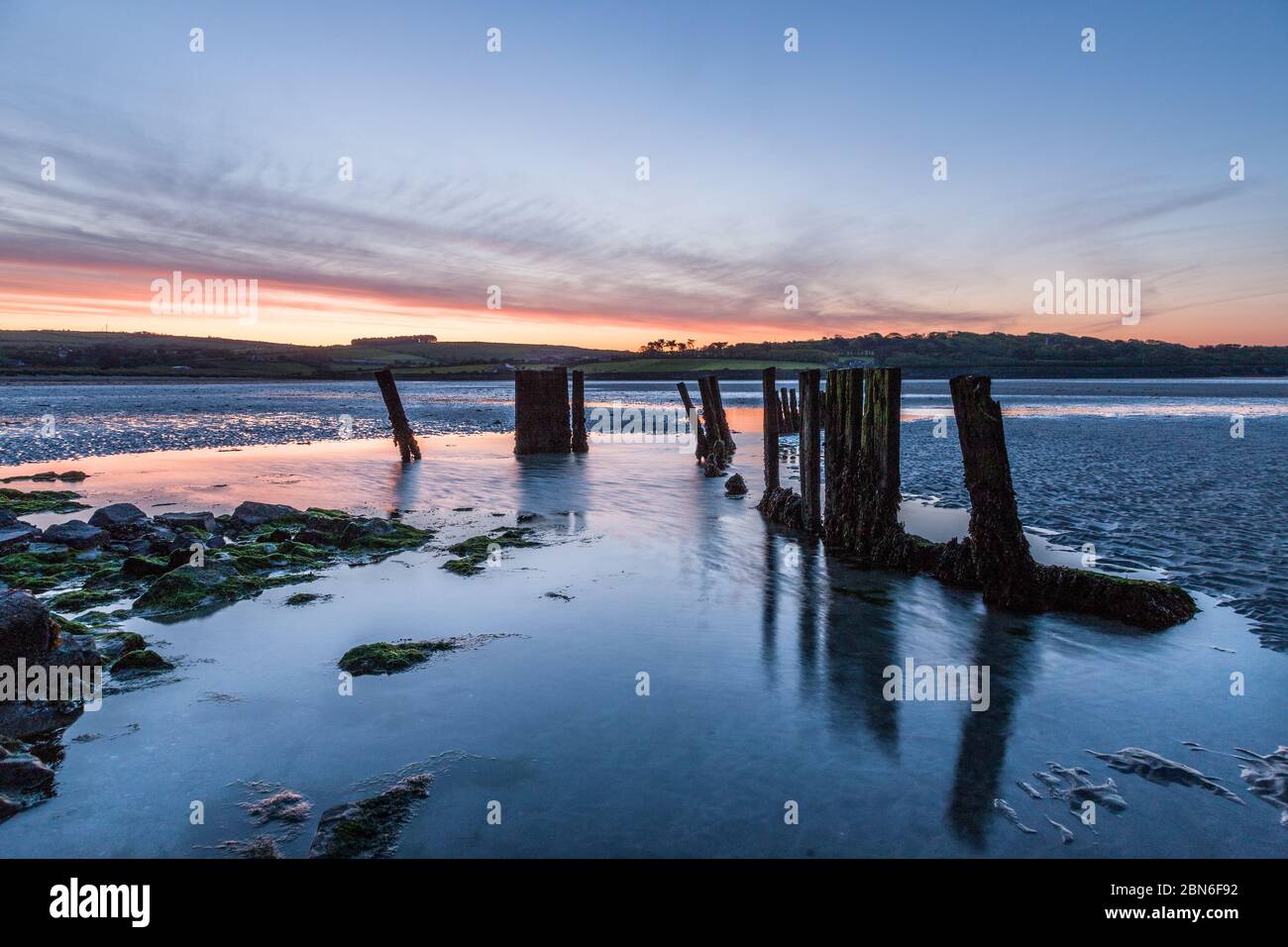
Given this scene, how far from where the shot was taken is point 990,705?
20.0ft

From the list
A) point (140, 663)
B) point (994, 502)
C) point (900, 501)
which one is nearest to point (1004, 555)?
point (994, 502)

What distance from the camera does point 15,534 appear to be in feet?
36.9

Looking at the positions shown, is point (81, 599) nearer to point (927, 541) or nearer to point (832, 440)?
point (832, 440)

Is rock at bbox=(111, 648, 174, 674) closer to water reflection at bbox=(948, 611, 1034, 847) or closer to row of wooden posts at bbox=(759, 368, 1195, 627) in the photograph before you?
water reflection at bbox=(948, 611, 1034, 847)

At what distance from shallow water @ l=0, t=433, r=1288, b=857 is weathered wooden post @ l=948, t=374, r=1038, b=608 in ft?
Answer: 1.72

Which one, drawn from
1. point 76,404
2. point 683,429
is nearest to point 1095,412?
point 683,429

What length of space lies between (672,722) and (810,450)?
27.5 ft

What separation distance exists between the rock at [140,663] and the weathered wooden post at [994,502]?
9267mm

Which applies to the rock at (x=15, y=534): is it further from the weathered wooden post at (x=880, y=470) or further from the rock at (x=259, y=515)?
the weathered wooden post at (x=880, y=470)

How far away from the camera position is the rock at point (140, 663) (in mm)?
6574

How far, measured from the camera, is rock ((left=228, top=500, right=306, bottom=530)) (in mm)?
13148

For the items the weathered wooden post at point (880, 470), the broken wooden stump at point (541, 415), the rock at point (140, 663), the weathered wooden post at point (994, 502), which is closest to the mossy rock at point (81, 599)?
the rock at point (140, 663)
